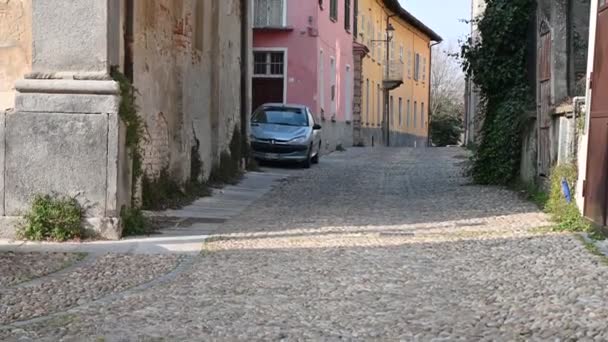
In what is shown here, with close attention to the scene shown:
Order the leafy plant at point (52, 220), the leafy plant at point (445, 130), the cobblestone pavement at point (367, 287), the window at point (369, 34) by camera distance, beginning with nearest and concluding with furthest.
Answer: the cobblestone pavement at point (367, 287) → the leafy plant at point (52, 220) → the window at point (369, 34) → the leafy plant at point (445, 130)

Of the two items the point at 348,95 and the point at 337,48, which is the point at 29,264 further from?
the point at 348,95

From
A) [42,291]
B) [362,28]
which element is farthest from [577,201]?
[362,28]

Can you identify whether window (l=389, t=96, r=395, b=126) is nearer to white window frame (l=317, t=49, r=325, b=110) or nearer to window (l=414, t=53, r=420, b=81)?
window (l=414, t=53, r=420, b=81)

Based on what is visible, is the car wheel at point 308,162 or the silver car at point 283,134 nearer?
the silver car at point 283,134

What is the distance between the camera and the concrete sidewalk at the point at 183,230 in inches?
348

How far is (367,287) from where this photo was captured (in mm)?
7039

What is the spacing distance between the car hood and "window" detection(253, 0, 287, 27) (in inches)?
256

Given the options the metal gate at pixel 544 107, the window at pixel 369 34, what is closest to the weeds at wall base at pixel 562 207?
the metal gate at pixel 544 107

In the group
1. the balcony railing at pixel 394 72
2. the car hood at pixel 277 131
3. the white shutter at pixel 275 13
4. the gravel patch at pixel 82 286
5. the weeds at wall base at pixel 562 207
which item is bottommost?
the gravel patch at pixel 82 286

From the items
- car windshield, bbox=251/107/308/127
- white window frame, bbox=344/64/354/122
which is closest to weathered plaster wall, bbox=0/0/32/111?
car windshield, bbox=251/107/308/127

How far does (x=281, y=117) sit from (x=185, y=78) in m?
8.63

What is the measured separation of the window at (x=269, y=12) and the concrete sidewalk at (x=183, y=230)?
12.6 m

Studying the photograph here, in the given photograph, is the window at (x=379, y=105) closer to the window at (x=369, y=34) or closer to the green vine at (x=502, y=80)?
the window at (x=369, y=34)

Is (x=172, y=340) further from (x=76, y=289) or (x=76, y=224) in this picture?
(x=76, y=224)
